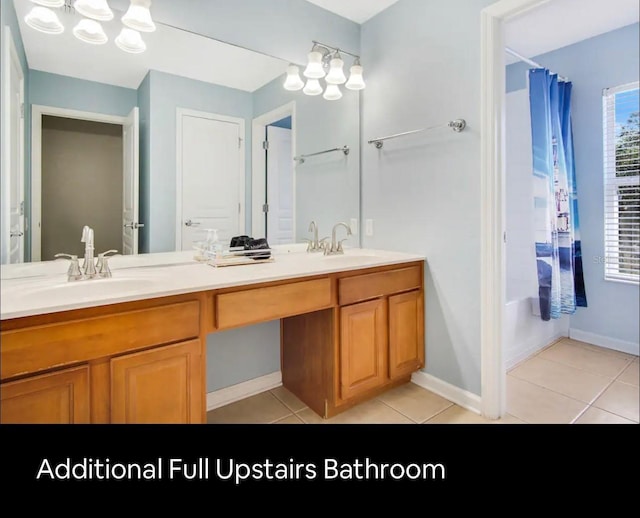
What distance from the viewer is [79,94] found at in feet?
4.94

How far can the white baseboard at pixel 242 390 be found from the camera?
6.25 feet

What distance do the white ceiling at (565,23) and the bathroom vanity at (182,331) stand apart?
1.17 meters

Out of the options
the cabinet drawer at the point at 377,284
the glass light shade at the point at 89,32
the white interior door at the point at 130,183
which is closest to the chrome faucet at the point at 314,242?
the cabinet drawer at the point at 377,284

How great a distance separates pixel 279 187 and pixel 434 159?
2.80 feet

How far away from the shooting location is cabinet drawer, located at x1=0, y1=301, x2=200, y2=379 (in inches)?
39.1

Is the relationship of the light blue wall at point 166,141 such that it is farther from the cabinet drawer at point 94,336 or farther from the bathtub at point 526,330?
the bathtub at point 526,330

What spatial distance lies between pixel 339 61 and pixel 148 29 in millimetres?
1037

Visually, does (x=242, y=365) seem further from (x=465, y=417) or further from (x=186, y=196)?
(x=465, y=417)

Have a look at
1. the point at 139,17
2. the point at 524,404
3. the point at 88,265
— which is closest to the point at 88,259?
the point at 88,265

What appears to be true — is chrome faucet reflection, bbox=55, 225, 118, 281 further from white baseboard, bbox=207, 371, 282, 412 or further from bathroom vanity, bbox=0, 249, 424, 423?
white baseboard, bbox=207, 371, 282, 412

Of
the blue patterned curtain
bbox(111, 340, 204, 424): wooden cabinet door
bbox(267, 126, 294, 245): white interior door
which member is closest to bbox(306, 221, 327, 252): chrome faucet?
bbox(267, 126, 294, 245): white interior door

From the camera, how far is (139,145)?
164cm

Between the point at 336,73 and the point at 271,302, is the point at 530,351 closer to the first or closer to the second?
the point at 271,302
